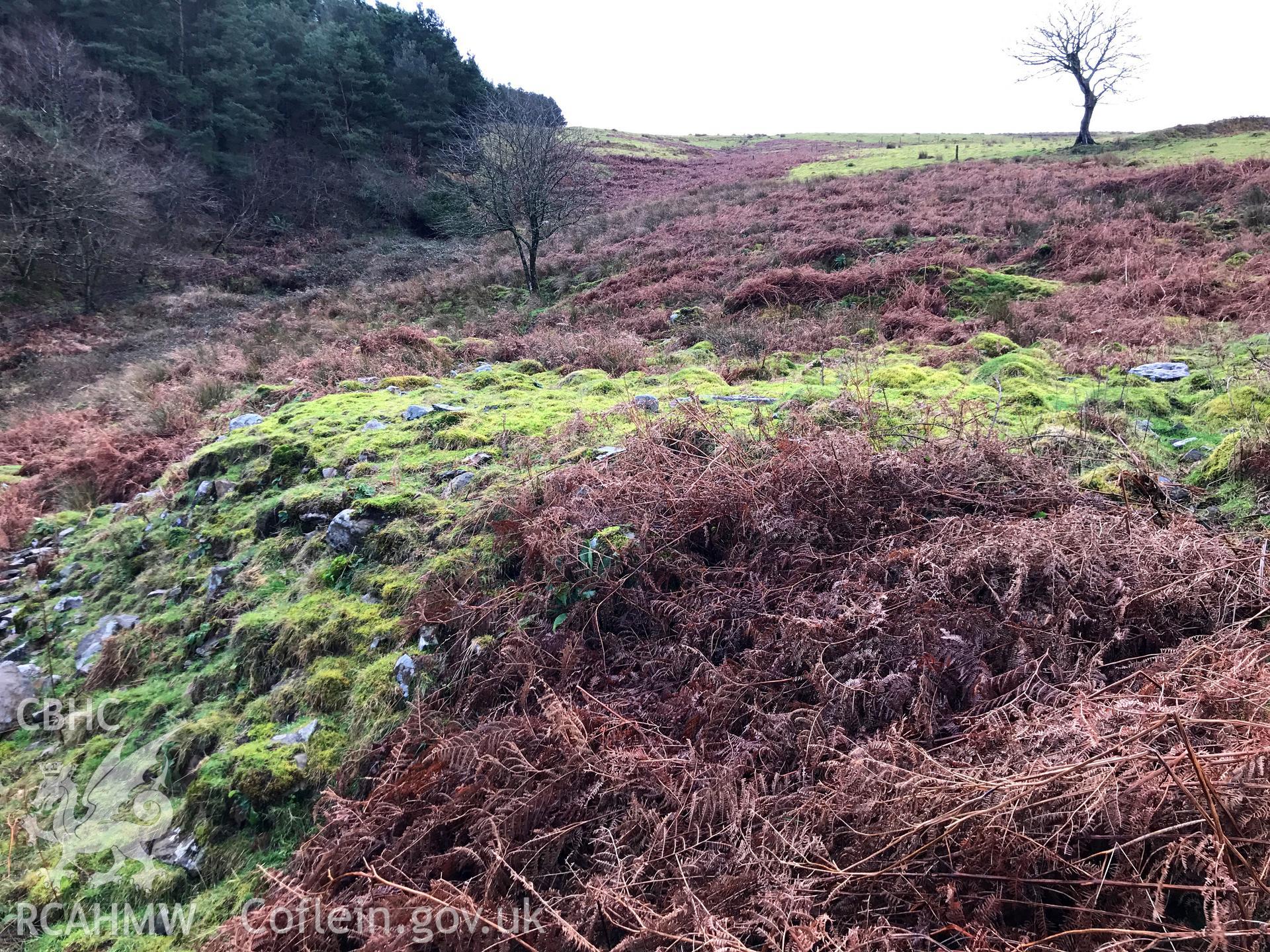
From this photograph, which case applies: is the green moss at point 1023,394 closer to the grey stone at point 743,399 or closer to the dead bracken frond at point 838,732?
the dead bracken frond at point 838,732

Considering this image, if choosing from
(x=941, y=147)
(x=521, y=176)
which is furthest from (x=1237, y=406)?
(x=941, y=147)

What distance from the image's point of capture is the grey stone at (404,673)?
341 centimetres

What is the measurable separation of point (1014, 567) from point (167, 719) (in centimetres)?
483

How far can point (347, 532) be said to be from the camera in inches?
182

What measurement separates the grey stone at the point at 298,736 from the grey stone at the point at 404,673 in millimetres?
496

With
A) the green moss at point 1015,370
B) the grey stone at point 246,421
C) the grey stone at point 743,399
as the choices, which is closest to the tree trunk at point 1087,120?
the green moss at point 1015,370

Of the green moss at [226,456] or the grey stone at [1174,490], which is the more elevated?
the grey stone at [1174,490]

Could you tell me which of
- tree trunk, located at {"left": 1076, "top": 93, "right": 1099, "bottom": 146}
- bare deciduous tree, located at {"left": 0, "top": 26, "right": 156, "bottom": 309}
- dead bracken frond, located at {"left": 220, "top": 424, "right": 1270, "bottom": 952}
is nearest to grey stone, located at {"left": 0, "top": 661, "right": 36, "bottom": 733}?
dead bracken frond, located at {"left": 220, "top": 424, "right": 1270, "bottom": 952}

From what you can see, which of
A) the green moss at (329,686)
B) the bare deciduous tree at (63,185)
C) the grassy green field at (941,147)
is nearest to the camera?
the green moss at (329,686)

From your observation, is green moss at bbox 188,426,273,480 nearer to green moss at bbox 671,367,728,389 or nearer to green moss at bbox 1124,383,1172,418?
green moss at bbox 671,367,728,389

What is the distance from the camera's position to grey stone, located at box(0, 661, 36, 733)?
421 cm

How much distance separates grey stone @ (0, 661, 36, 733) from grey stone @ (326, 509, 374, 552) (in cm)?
223

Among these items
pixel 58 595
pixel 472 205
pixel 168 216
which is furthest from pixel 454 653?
pixel 168 216

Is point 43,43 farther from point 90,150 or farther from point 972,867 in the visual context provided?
point 972,867
